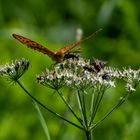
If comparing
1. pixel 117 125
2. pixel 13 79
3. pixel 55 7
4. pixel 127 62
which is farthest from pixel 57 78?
pixel 55 7

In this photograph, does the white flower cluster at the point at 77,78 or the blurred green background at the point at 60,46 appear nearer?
the white flower cluster at the point at 77,78

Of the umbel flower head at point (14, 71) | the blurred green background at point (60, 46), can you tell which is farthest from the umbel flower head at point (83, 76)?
the blurred green background at point (60, 46)

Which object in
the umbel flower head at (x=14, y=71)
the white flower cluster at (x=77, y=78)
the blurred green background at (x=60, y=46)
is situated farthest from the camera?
the blurred green background at (x=60, y=46)

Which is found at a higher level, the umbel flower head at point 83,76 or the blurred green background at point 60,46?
the blurred green background at point 60,46

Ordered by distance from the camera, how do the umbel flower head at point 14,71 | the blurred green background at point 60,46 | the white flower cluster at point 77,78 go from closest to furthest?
the white flower cluster at point 77,78 → the umbel flower head at point 14,71 → the blurred green background at point 60,46

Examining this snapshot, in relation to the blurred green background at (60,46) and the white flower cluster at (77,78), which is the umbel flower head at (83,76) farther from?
the blurred green background at (60,46)

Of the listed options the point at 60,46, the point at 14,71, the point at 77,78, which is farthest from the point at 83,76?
the point at 60,46

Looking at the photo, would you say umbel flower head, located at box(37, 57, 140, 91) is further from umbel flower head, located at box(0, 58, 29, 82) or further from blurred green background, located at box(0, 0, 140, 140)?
blurred green background, located at box(0, 0, 140, 140)

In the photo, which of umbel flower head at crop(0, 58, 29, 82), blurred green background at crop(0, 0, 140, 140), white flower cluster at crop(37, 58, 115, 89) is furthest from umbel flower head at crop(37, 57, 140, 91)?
blurred green background at crop(0, 0, 140, 140)
